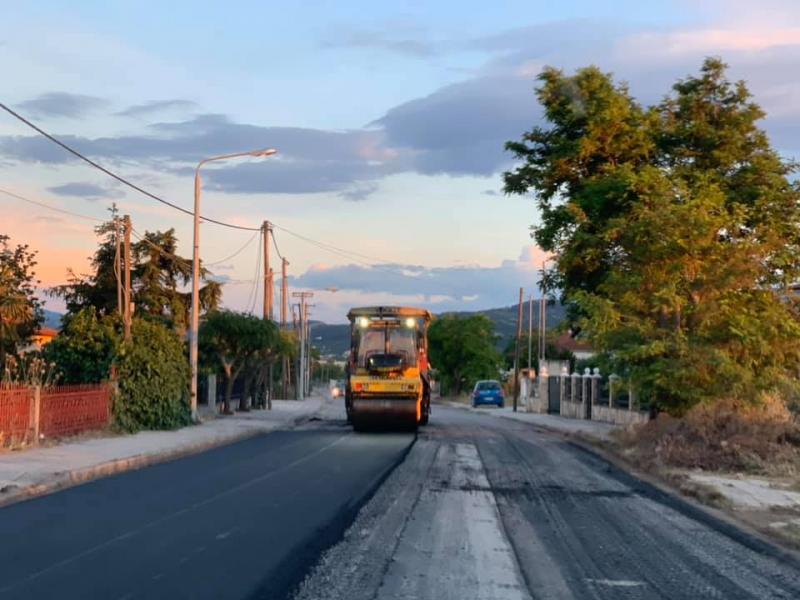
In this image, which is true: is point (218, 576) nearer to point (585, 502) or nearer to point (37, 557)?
point (37, 557)

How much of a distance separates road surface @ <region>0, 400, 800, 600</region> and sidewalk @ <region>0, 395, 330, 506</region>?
20.5 inches

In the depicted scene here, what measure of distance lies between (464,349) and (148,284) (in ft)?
149

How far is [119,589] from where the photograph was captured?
818cm

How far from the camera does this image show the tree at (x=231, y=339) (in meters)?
38.0

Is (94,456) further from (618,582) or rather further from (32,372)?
(618,582)

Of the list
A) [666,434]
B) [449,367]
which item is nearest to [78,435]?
[666,434]

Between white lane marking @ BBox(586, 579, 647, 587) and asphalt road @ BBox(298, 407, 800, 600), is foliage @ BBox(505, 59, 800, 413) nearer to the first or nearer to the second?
asphalt road @ BBox(298, 407, 800, 600)

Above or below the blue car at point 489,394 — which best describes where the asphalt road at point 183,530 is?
above

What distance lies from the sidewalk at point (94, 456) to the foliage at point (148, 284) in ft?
63.0

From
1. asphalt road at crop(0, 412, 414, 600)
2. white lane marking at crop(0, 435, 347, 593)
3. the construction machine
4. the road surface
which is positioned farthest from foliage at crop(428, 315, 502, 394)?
the road surface

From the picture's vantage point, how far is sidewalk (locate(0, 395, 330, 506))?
1506cm

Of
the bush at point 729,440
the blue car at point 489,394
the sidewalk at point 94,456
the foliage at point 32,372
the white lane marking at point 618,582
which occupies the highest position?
the foliage at point 32,372

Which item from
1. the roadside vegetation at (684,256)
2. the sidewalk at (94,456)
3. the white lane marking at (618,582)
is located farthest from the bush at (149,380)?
the white lane marking at (618,582)

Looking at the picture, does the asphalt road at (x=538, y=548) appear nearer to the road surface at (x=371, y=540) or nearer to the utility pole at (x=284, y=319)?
the road surface at (x=371, y=540)
